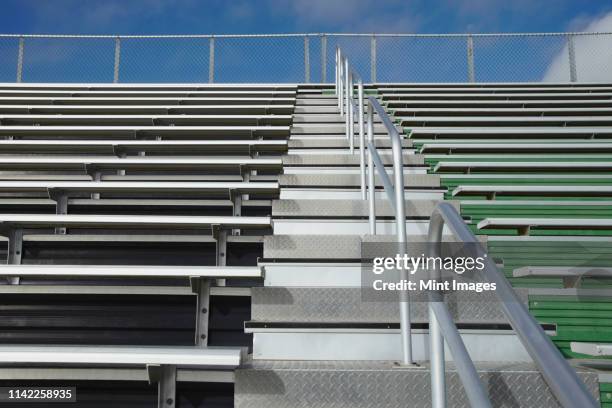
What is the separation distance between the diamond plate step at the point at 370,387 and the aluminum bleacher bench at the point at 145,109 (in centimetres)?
344

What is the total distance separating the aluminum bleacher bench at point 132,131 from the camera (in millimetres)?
3748

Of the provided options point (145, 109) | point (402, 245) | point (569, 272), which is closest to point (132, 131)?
point (145, 109)

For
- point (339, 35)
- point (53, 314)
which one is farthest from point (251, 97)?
point (53, 314)

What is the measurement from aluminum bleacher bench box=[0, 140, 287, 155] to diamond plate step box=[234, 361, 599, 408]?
2.05 meters

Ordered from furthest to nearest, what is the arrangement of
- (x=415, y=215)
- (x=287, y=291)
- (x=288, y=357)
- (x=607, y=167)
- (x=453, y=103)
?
(x=453, y=103)
(x=607, y=167)
(x=415, y=215)
(x=287, y=291)
(x=288, y=357)

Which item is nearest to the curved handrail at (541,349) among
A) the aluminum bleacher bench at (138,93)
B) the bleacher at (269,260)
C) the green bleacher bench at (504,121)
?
the bleacher at (269,260)

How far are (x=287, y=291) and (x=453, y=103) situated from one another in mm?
3972

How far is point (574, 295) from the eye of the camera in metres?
1.90

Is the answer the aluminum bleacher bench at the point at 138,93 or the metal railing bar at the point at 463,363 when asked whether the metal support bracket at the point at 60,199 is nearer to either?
the metal railing bar at the point at 463,363

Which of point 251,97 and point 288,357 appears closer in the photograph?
point 288,357

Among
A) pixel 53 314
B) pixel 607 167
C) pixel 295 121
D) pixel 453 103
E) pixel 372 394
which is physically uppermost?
pixel 453 103

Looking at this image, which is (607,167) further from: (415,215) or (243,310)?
(243,310)

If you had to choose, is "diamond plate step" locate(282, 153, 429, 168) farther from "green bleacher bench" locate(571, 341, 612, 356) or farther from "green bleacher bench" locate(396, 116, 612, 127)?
"green bleacher bench" locate(571, 341, 612, 356)

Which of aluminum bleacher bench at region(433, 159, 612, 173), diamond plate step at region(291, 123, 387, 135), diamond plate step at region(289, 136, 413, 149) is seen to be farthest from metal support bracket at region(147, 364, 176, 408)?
diamond plate step at region(291, 123, 387, 135)
